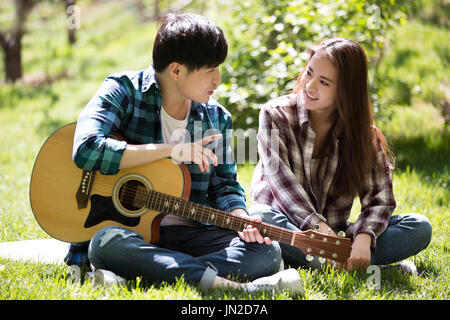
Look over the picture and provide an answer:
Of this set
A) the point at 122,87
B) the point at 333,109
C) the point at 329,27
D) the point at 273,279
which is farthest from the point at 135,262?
the point at 329,27

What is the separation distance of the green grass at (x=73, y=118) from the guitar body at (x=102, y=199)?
25cm

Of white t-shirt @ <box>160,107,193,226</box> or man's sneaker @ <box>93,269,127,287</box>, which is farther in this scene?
white t-shirt @ <box>160,107,193,226</box>

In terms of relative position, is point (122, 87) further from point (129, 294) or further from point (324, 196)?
point (324, 196)

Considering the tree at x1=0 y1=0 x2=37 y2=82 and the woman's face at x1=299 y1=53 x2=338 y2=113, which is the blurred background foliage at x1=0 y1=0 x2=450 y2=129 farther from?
the woman's face at x1=299 y1=53 x2=338 y2=113

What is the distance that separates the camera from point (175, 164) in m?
2.58

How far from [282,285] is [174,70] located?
47.5 inches

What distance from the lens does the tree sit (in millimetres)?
9086

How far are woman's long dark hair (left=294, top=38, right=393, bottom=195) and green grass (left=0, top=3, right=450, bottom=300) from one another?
584mm

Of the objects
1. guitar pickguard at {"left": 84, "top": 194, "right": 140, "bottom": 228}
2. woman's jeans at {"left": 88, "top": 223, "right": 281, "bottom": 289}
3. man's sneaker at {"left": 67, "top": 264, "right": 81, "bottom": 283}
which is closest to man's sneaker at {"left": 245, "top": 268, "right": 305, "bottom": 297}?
woman's jeans at {"left": 88, "top": 223, "right": 281, "bottom": 289}

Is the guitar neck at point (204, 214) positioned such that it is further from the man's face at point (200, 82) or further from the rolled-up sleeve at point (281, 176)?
the man's face at point (200, 82)

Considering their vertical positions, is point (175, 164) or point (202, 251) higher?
point (175, 164)

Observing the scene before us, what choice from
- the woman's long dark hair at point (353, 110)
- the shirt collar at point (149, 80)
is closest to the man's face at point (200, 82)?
the shirt collar at point (149, 80)

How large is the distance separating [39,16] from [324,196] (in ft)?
34.1

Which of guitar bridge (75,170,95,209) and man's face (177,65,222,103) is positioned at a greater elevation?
man's face (177,65,222,103)
